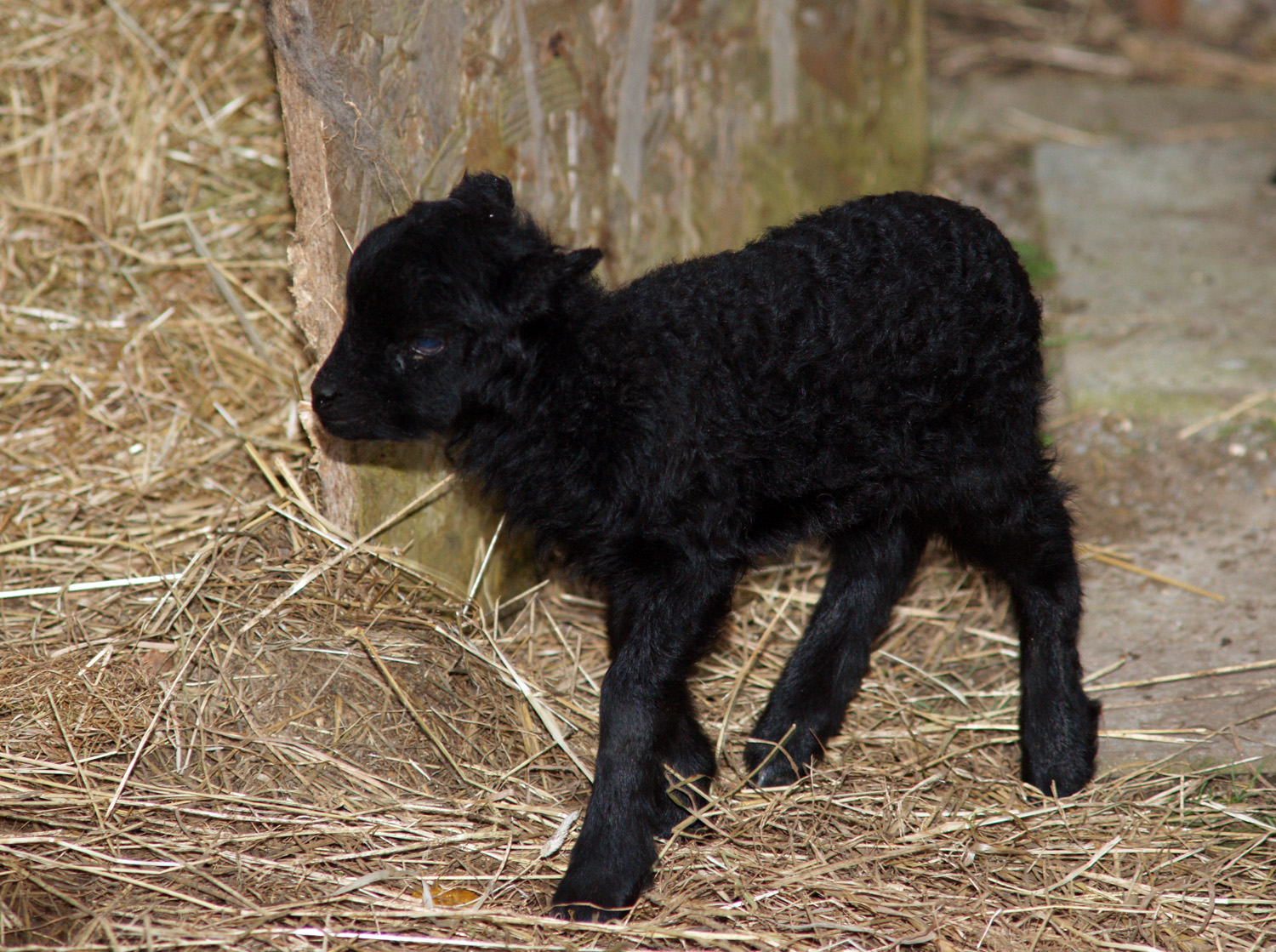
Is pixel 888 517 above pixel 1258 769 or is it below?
above

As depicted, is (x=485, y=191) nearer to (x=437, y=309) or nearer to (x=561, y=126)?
(x=437, y=309)

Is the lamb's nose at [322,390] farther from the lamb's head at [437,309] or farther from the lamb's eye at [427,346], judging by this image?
the lamb's eye at [427,346]

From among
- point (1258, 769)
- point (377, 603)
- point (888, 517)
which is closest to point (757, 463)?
point (888, 517)

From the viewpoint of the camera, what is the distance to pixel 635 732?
2.99 metres

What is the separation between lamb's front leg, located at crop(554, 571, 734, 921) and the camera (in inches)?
116

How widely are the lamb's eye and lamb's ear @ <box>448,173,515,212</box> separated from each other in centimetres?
38

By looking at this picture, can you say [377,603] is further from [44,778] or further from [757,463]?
[757,463]

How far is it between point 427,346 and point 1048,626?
199 centimetres

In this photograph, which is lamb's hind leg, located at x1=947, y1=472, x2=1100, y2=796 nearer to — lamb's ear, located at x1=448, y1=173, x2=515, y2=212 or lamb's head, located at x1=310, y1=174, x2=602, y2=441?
lamb's head, located at x1=310, y1=174, x2=602, y2=441

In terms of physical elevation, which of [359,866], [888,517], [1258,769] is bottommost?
[1258,769]

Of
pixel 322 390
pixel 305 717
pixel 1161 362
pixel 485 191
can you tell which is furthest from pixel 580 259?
pixel 1161 362

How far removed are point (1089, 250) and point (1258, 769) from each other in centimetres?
331

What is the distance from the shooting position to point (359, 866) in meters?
2.97

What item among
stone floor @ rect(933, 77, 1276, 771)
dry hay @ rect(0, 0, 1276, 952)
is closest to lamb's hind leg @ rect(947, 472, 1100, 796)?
dry hay @ rect(0, 0, 1276, 952)
